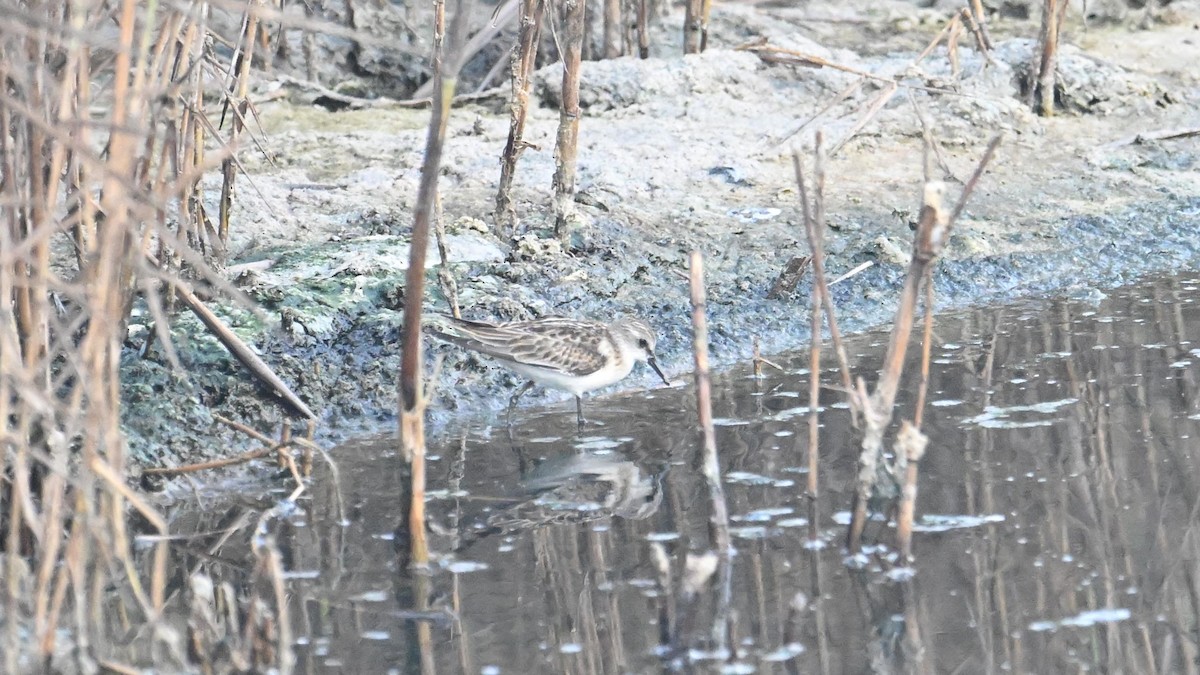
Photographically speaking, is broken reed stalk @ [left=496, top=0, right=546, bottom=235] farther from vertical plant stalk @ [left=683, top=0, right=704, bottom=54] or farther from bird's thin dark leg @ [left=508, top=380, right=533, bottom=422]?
vertical plant stalk @ [left=683, top=0, right=704, bottom=54]

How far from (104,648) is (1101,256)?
6.87 m

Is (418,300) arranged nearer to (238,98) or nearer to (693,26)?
(238,98)

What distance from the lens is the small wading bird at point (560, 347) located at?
21.8ft

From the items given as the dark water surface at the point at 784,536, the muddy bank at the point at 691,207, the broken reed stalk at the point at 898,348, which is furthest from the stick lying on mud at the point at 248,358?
the broken reed stalk at the point at 898,348

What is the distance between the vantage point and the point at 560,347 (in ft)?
22.0

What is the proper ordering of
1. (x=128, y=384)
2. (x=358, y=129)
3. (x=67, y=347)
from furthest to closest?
(x=358, y=129)
(x=128, y=384)
(x=67, y=347)

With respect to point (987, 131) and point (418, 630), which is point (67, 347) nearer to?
point (418, 630)

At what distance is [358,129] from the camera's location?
976 cm

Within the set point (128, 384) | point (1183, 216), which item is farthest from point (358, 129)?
point (1183, 216)

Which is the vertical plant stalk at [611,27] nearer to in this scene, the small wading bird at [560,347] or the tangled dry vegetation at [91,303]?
the small wading bird at [560,347]

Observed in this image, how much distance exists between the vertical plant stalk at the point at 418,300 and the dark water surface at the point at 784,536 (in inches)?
18.2

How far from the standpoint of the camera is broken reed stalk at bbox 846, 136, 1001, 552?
14.6 ft

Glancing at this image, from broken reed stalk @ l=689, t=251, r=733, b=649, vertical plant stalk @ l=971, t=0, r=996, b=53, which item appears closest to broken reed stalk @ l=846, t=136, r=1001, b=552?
broken reed stalk @ l=689, t=251, r=733, b=649

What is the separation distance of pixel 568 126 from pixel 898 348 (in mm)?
3629
